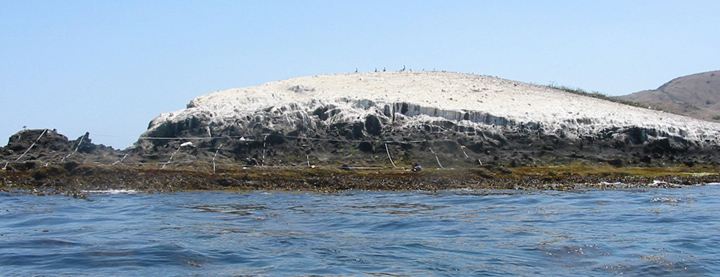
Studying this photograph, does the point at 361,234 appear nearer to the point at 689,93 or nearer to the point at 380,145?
the point at 380,145

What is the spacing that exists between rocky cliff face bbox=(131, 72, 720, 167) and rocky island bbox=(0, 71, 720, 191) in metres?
0.05

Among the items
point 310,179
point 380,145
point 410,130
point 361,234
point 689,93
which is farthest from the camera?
point 689,93

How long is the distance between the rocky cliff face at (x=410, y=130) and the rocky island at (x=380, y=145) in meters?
0.05

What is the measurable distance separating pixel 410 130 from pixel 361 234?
1449cm

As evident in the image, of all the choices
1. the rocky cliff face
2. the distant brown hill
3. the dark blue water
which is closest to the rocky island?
the rocky cliff face

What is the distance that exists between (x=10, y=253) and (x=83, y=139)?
15.3 m

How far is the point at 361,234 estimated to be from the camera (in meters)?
11.6

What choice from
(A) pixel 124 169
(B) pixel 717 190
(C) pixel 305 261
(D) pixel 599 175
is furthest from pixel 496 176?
(C) pixel 305 261

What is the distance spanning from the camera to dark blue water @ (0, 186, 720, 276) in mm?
9008

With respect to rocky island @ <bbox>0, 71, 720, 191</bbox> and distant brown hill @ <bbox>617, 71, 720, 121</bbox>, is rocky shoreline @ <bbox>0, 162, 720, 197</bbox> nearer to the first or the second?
rocky island @ <bbox>0, 71, 720, 191</bbox>

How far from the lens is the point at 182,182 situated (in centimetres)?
1895

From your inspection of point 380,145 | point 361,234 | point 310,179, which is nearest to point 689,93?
point 380,145

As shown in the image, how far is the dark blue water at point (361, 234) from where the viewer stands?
29.6ft

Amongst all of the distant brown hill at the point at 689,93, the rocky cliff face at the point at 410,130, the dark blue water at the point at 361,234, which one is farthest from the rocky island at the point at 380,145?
the distant brown hill at the point at 689,93
